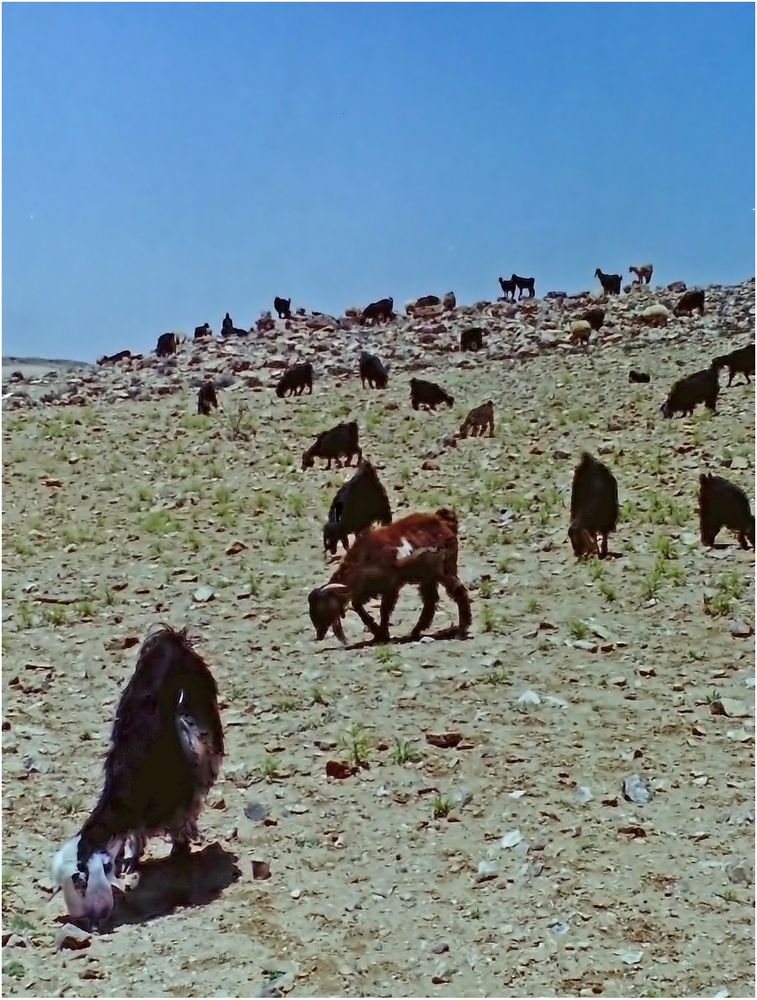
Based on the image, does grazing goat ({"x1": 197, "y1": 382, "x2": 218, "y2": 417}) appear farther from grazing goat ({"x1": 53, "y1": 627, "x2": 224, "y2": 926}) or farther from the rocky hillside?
grazing goat ({"x1": 53, "y1": 627, "x2": 224, "y2": 926})

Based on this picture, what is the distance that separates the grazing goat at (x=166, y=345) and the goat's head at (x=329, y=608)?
22.7 meters

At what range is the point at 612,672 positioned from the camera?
7980 millimetres

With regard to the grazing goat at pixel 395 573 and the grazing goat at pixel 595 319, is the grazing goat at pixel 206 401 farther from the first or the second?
the grazing goat at pixel 395 573

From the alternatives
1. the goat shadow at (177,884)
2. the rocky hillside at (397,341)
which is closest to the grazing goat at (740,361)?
the rocky hillside at (397,341)

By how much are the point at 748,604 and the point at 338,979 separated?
5401mm

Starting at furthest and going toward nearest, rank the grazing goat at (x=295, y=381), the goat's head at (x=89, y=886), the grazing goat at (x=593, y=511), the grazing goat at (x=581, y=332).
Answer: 1. the grazing goat at (x=581, y=332)
2. the grazing goat at (x=295, y=381)
3. the grazing goat at (x=593, y=511)
4. the goat's head at (x=89, y=886)

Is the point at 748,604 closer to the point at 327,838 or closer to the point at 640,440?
the point at 327,838

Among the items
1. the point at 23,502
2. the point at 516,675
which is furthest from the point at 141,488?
the point at 516,675

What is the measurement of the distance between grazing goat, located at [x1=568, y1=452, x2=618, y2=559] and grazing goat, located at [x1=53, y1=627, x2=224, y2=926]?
579 centimetres

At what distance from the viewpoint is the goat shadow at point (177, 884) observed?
5363 mm

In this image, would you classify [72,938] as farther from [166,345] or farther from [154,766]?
[166,345]

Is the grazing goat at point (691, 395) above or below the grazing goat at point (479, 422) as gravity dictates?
above

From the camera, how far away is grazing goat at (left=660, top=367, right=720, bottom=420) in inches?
664

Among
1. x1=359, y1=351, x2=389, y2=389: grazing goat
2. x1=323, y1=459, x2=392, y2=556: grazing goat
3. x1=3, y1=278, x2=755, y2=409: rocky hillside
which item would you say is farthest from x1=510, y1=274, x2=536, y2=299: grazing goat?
x1=323, y1=459, x2=392, y2=556: grazing goat
